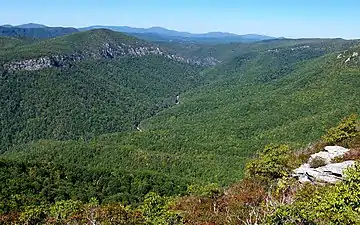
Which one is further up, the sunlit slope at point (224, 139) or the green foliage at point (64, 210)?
the green foliage at point (64, 210)

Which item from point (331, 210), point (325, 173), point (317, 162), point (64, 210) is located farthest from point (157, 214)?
point (331, 210)

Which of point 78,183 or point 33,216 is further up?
point 33,216

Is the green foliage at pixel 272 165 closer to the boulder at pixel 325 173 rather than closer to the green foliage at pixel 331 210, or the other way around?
the boulder at pixel 325 173

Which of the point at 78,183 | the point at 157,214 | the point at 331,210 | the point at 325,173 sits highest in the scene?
the point at 331,210

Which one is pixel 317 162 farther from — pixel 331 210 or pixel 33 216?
pixel 33 216

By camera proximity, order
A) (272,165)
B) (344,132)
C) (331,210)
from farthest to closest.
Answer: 1. (344,132)
2. (272,165)
3. (331,210)

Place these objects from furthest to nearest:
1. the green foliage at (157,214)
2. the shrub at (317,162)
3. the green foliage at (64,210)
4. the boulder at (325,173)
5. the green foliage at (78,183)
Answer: the green foliage at (78,183) → the shrub at (317,162) → the green foliage at (64,210) → the boulder at (325,173) → the green foliage at (157,214)

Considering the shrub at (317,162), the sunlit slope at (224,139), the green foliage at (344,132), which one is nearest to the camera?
the shrub at (317,162)

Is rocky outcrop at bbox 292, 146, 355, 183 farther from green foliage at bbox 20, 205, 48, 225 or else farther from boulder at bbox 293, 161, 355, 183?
green foliage at bbox 20, 205, 48, 225

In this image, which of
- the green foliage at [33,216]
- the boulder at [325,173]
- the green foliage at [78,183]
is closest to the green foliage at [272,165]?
the boulder at [325,173]

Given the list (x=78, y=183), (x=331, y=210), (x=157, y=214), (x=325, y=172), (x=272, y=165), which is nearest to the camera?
(x=331, y=210)

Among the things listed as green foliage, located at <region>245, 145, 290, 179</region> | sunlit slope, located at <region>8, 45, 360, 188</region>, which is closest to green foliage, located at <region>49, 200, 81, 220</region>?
green foliage, located at <region>245, 145, 290, 179</region>

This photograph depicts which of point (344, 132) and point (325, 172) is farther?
Answer: point (344, 132)

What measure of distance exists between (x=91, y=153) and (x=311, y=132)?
78.5 meters
